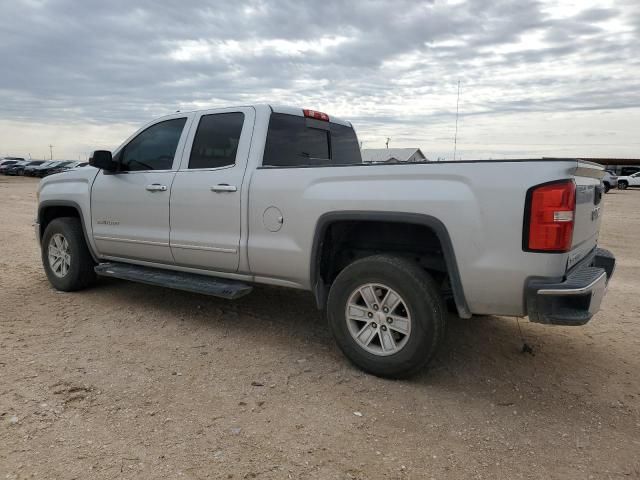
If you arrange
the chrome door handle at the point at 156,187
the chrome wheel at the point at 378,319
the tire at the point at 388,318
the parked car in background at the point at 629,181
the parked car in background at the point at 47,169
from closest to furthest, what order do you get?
the tire at the point at 388,318 → the chrome wheel at the point at 378,319 → the chrome door handle at the point at 156,187 → the parked car in background at the point at 629,181 → the parked car in background at the point at 47,169

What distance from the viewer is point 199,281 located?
470 cm

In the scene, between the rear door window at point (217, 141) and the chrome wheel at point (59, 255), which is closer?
the rear door window at point (217, 141)

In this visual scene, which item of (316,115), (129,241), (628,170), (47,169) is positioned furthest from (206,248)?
(628,170)

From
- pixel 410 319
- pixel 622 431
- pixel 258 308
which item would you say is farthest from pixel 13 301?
pixel 622 431

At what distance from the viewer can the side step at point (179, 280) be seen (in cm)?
436

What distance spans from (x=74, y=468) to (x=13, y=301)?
3.61 meters

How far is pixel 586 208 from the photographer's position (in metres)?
3.46

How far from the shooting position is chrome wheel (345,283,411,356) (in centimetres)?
357

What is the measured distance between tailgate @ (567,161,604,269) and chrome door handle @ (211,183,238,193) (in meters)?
2.54

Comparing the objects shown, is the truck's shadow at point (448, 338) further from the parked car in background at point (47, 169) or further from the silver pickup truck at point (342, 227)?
the parked car in background at point (47, 169)

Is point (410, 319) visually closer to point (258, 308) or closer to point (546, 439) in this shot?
point (546, 439)

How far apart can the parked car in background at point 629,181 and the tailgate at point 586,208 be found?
131 feet

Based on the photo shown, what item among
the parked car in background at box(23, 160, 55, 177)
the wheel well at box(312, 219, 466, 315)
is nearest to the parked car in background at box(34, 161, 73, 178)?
the parked car in background at box(23, 160, 55, 177)

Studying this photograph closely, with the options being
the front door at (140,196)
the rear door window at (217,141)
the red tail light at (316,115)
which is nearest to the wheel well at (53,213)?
the front door at (140,196)
